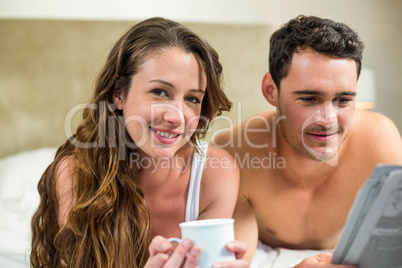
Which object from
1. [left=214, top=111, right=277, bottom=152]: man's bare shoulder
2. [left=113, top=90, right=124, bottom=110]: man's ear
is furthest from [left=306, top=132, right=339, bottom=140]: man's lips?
[left=113, top=90, right=124, bottom=110]: man's ear

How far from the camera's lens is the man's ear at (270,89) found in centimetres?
132

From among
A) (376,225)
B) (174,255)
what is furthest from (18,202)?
(376,225)

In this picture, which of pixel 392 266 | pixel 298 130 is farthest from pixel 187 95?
pixel 392 266

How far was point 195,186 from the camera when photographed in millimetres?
1156

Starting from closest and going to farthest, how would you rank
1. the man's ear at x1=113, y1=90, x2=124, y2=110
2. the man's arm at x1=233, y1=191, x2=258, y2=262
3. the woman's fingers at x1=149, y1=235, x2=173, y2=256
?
1. the woman's fingers at x1=149, y1=235, x2=173, y2=256
2. the man's ear at x1=113, y1=90, x2=124, y2=110
3. the man's arm at x1=233, y1=191, x2=258, y2=262

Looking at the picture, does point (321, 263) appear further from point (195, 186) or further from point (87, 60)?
point (87, 60)

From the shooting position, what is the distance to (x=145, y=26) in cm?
105

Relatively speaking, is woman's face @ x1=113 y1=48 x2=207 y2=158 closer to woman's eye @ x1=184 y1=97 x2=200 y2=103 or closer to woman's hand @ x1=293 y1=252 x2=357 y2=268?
woman's eye @ x1=184 y1=97 x2=200 y2=103

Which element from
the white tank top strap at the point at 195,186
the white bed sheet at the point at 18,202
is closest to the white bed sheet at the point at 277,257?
the white tank top strap at the point at 195,186

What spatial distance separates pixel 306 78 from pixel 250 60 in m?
1.15

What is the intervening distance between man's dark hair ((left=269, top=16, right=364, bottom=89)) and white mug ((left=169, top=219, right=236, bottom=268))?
68 centimetres

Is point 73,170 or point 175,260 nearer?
point 175,260

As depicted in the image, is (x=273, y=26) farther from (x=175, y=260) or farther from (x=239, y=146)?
(x=175, y=260)

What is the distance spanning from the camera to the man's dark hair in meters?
1.15
